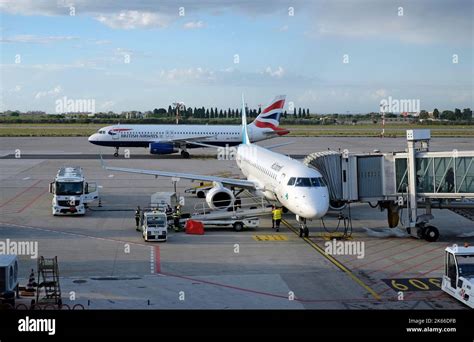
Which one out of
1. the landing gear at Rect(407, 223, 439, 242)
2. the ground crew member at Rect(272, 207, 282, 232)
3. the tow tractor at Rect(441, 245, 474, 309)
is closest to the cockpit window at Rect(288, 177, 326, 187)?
the ground crew member at Rect(272, 207, 282, 232)

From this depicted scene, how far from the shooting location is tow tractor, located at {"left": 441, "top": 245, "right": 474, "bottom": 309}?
22.3 m

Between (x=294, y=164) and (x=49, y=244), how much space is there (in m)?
14.2

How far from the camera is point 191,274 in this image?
88.1ft

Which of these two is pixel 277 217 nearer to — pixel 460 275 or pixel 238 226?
pixel 238 226

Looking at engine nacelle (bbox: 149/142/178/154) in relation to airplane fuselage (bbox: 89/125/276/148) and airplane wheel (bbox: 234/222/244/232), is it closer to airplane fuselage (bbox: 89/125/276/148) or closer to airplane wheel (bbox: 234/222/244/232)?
airplane fuselage (bbox: 89/125/276/148)

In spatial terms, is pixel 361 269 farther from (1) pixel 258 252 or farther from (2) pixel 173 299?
(2) pixel 173 299

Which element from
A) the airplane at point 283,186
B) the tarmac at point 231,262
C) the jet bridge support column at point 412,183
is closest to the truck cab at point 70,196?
the tarmac at point 231,262

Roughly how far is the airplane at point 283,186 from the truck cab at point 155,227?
5.69 metres

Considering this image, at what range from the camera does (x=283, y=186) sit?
35.4 meters

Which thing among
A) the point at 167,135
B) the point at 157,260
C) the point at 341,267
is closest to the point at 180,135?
the point at 167,135

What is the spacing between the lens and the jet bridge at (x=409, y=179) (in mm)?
34344

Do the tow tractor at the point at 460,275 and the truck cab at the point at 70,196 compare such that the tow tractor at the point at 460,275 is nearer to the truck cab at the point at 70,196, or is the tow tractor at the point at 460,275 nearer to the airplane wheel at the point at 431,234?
the airplane wheel at the point at 431,234

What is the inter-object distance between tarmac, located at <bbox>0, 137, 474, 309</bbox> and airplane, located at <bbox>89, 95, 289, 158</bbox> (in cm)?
3483
